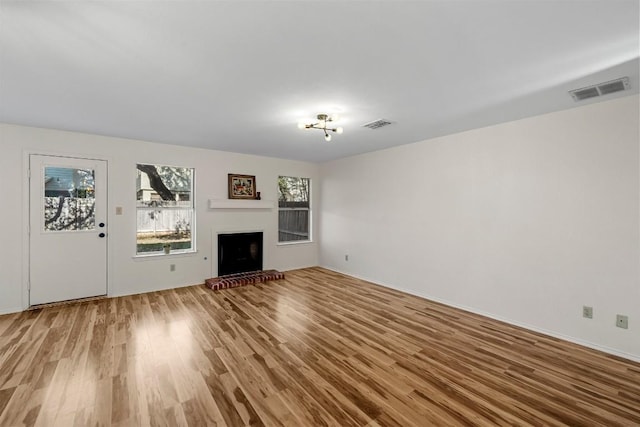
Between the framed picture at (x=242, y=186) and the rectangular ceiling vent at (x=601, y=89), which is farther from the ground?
the rectangular ceiling vent at (x=601, y=89)

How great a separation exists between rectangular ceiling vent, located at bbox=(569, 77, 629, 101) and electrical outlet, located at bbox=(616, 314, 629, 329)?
2.18 meters

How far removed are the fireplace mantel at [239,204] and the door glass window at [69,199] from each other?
1.80 m

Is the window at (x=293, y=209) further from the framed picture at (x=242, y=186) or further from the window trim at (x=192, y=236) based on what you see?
the window trim at (x=192, y=236)

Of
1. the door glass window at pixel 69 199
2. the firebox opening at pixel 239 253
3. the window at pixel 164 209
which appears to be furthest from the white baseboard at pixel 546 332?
the door glass window at pixel 69 199

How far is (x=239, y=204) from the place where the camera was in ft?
17.9

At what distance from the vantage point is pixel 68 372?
91.0 inches

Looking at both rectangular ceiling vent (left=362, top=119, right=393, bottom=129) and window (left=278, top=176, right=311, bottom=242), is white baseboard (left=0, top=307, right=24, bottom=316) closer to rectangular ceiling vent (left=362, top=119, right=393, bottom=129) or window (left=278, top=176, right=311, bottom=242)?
window (left=278, top=176, right=311, bottom=242)

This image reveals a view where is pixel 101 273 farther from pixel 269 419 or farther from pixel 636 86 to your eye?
pixel 636 86

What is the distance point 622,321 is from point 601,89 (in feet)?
7.40

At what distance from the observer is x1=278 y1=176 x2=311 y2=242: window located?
20.6 feet

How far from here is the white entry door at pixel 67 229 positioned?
12.6 feet

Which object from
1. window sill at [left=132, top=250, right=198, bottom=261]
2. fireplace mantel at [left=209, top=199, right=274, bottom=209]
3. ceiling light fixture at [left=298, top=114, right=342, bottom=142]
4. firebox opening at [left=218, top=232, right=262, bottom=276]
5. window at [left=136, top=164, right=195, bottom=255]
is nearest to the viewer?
ceiling light fixture at [left=298, top=114, right=342, bottom=142]

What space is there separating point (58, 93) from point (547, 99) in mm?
4861

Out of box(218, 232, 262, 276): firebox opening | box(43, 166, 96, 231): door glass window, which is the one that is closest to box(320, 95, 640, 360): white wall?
box(218, 232, 262, 276): firebox opening
